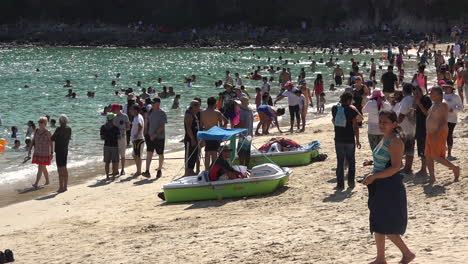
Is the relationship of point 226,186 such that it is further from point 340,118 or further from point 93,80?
point 93,80

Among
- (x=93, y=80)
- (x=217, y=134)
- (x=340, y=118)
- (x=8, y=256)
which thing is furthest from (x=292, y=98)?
(x=93, y=80)

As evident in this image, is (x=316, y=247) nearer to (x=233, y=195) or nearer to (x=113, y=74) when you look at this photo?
(x=233, y=195)

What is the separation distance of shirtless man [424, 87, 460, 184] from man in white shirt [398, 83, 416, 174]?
979 mm

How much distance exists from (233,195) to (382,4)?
84343mm

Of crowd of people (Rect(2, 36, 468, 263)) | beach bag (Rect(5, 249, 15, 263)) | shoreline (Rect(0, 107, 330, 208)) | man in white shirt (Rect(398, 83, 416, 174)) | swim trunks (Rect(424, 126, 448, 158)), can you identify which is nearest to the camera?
crowd of people (Rect(2, 36, 468, 263))

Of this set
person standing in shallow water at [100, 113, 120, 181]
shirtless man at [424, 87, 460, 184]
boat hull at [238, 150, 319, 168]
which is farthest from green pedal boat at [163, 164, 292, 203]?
person standing in shallow water at [100, 113, 120, 181]

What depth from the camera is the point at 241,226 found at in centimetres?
1012

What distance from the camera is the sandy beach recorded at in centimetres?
866

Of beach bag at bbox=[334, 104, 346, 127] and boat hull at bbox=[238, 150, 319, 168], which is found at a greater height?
beach bag at bbox=[334, 104, 346, 127]

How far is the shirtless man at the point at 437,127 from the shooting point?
34.2 ft

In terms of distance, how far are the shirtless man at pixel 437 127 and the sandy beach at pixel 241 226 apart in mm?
485

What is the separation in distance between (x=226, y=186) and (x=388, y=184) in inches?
194

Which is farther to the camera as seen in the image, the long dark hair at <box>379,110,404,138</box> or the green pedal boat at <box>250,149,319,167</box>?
the green pedal boat at <box>250,149,319,167</box>

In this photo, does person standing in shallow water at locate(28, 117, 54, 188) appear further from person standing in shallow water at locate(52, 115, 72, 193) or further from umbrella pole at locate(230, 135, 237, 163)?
umbrella pole at locate(230, 135, 237, 163)
